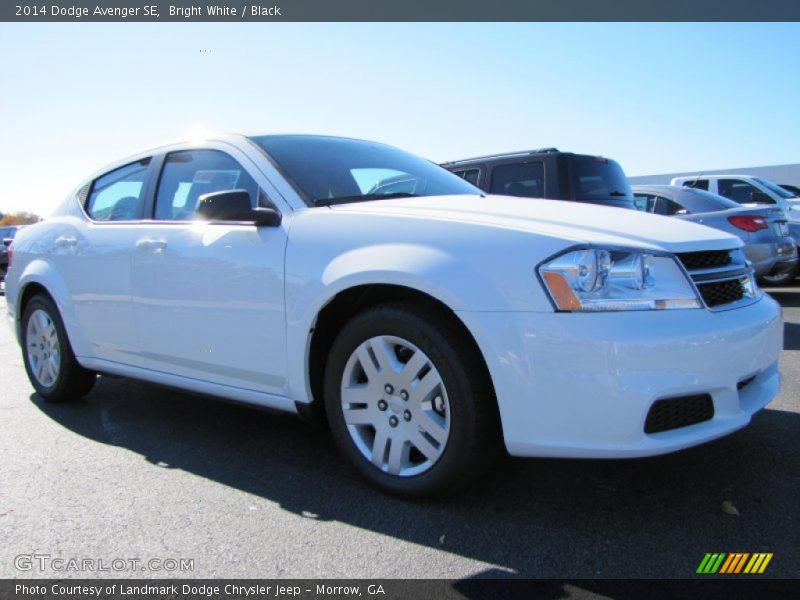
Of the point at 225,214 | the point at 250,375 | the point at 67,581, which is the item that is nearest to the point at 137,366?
the point at 250,375

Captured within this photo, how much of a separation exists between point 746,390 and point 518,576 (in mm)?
1194

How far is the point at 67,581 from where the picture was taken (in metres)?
2.26

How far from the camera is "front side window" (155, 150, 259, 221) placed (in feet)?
11.4

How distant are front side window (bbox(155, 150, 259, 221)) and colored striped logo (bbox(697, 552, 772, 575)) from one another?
2.52 m

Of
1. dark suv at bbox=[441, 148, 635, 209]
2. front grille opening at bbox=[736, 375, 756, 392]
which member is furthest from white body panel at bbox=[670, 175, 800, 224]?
front grille opening at bbox=[736, 375, 756, 392]

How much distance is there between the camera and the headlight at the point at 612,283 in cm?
230

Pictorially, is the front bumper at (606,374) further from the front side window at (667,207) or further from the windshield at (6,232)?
the windshield at (6,232)

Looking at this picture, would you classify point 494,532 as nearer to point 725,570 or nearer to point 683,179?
point 725,570

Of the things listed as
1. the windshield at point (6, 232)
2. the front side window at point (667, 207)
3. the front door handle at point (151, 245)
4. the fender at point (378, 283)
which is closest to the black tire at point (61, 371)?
the front door handle at point (151, 245)

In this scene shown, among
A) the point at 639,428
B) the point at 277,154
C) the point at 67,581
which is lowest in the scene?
the point at 67,581

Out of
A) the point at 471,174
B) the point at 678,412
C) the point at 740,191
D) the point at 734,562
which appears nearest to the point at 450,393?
the point at 678,412

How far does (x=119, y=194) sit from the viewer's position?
4.16m

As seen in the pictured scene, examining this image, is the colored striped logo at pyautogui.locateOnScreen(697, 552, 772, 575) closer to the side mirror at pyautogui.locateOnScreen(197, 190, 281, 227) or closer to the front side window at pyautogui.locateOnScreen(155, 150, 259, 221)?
the side mirror at pyautogui.locateOnScreen(197, 190, 281, 227)

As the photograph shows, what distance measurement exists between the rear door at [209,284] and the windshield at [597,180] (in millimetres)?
3962
